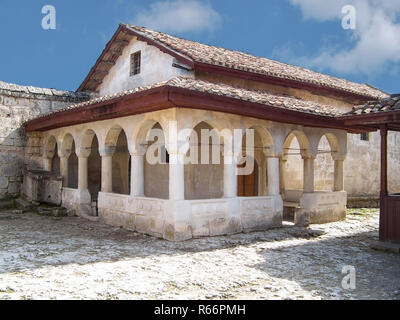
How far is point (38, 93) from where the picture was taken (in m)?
14.1

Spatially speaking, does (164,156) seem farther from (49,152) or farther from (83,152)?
(49,152)

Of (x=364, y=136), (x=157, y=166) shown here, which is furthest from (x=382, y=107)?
(x=364, y=136)

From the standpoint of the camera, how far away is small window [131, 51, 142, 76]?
42.1 ft

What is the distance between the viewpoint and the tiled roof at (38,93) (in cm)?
1360

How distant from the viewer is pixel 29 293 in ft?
16.0

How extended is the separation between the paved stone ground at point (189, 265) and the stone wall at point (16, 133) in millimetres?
4337

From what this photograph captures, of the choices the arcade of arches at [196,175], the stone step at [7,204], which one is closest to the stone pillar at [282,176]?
the arcade of arches at [196,175]

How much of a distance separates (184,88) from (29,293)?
4321 millimetres

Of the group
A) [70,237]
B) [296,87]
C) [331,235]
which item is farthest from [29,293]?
[296,87]

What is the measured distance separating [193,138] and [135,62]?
3594 mm

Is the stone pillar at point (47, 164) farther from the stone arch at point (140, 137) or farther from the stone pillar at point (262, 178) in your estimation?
the stone pillar at point (262, 178)

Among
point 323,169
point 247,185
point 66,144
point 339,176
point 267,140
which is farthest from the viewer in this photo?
point 323,169

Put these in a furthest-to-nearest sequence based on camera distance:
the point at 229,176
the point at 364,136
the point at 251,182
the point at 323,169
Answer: the point at 364,136
the point at 323,169
the point at 251,182
the point at 229,176

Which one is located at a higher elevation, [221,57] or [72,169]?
[221,57]
